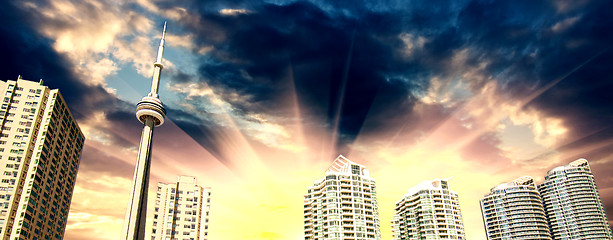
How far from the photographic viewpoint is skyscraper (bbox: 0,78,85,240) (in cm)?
11319

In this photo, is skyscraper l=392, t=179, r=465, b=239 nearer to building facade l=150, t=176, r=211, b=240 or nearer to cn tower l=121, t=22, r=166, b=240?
building facade l=150, t=176, r=211, b=240

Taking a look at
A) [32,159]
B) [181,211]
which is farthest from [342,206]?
[32,159]

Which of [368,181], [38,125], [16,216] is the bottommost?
[16,216]

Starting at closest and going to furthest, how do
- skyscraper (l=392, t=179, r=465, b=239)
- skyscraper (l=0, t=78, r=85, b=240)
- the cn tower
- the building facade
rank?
the cn tower → skyscraper (l=0, t=78, r=85, b=240) → the building facade → skyscraper (l=392, t=179, r=465, b=239)

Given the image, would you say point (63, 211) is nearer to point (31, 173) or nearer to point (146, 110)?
point (31, 173)

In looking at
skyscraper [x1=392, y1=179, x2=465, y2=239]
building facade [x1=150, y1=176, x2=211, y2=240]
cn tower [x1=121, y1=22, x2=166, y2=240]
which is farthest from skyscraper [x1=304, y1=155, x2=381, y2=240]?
cn tower [x1=121, y1=22, x2=166, y2=240]

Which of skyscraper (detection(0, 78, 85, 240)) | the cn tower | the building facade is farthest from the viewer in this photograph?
the building facade

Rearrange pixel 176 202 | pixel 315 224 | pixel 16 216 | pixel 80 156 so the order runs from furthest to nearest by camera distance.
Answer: pixel 80 156 < pixel 315 224 < pixel 176 202 < pixel 16 216

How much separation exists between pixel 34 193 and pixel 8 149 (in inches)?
560

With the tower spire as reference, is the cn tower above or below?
below

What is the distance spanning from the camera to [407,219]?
166000 millimetres

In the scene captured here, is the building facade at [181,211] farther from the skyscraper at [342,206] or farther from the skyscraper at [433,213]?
the skyscraper at [433,213]

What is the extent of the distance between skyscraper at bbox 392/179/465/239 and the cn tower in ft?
318

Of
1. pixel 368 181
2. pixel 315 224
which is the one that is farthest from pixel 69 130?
pixel 368 181
